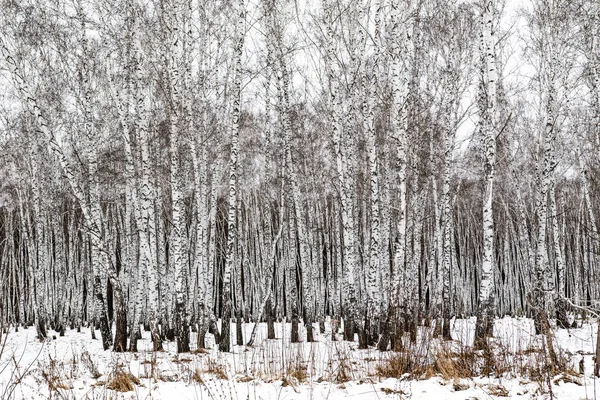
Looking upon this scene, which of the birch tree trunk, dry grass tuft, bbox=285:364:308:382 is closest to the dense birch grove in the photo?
the birch tree trunk

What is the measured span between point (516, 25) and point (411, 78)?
4.03 m

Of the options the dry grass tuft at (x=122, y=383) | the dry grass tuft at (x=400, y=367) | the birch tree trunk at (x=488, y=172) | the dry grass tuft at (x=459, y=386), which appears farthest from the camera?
the birch tree trunk at (x=488, y=172)

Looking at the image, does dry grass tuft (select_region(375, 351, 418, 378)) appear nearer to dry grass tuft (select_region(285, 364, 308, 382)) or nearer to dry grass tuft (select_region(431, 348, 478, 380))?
dry grass tuft (select_region(431, 348, 478, 380))

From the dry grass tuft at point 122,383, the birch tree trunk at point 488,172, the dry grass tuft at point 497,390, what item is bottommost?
the dry grass tuft at point 497,390

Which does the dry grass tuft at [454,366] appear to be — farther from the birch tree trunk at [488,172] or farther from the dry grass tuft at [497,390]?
the birch tree trunk at [488,172]

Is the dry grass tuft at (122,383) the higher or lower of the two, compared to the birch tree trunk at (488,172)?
lower

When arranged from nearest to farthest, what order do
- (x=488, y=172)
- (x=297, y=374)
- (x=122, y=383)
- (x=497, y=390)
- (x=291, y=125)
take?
(x=497, y=390) < (x=122, y=383) < (x=297, y=374) < (x=488, y=172) < (x=291, y=125)

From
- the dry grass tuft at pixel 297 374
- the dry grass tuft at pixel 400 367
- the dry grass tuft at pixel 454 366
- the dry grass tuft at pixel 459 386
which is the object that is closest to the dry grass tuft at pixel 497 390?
the dry grass tuft at pixel 459 386

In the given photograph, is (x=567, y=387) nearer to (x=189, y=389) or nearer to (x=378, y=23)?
(x=189, y=389)

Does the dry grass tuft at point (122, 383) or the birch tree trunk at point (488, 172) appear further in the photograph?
the birch tree trunk at point (488, 172)

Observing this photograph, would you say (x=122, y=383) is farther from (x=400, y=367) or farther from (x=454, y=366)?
(x=454, y=366)

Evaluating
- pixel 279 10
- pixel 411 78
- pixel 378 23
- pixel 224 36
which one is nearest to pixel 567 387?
pixel 378 23

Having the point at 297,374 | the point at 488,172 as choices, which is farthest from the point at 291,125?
the point at 297,374

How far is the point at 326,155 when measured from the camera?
2064 cm
